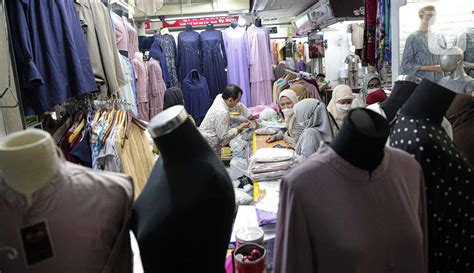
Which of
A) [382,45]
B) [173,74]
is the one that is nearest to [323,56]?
[173,74]

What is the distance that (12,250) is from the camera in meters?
0.93

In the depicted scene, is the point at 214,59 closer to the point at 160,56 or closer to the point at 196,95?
the point at 196,95

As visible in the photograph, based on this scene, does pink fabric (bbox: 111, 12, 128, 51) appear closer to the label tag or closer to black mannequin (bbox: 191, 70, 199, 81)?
black mannequin (bbox: 191, 70, 199, 81)

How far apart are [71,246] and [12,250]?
0.49ft

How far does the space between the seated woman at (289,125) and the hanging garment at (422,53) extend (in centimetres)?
111

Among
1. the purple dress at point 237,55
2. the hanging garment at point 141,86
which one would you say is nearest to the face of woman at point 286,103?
the hanging garment at point 141,86

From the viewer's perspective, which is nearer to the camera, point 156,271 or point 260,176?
point 156,271

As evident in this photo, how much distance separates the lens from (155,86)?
612cm

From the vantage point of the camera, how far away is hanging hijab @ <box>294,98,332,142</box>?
2.75 metres

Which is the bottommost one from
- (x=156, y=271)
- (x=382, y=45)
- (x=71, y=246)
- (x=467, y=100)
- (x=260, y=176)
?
(x=260, y=176)

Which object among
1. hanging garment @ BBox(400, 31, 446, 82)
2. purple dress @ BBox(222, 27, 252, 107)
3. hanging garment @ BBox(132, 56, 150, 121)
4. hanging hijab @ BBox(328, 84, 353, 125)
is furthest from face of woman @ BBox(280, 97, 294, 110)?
purple dress @ BBox(222, 27, 252, 107)

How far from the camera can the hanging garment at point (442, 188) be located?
3.94ft

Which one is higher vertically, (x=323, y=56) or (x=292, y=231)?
(x=323, y=56)

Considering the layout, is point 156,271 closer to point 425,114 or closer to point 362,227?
point 362,227
